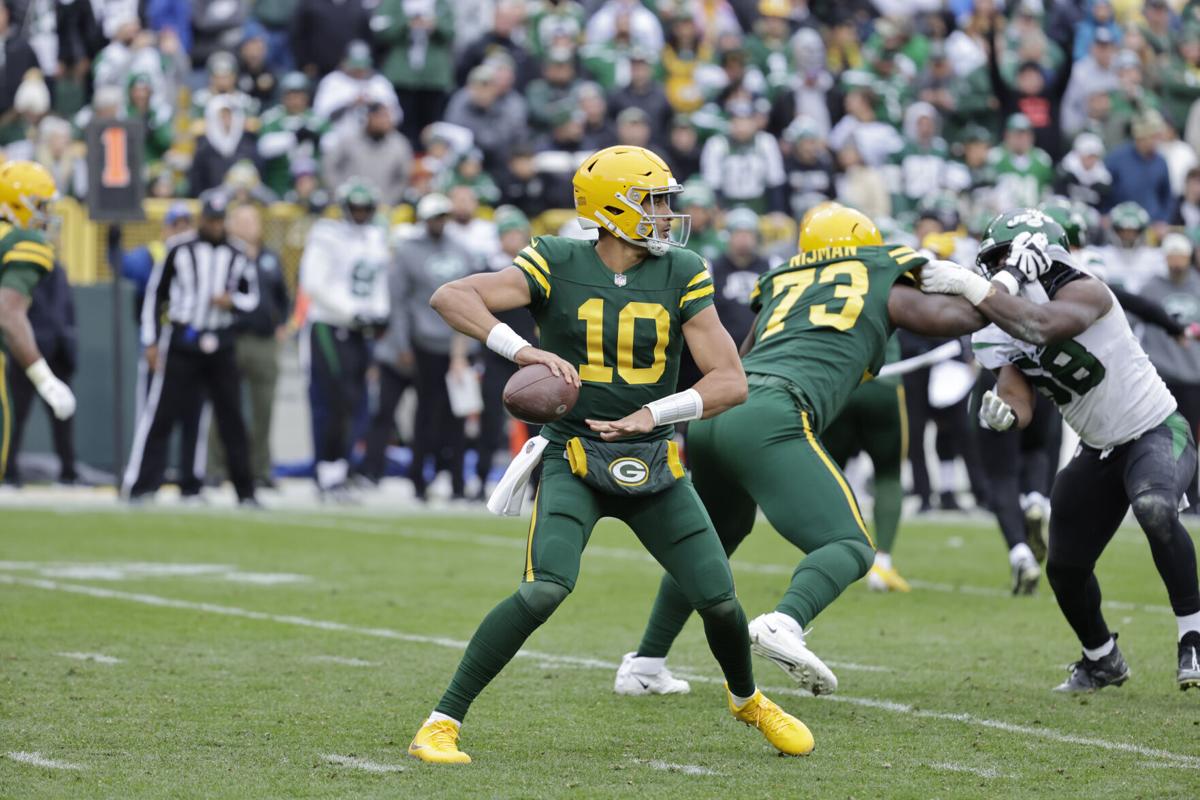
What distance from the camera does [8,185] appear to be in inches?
359

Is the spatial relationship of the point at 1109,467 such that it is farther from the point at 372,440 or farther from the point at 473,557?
the point at 372,440

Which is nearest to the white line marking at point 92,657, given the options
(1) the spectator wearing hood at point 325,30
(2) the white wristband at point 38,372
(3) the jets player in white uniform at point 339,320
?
(2) the white wristband at point 38,372

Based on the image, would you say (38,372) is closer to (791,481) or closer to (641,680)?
(641,680)

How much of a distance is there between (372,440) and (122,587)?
5401mm

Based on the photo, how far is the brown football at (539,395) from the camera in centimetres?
520

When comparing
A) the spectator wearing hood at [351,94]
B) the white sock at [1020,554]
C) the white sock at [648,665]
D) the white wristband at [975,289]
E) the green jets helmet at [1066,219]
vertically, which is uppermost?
the spectator wearing hood at [351,94]

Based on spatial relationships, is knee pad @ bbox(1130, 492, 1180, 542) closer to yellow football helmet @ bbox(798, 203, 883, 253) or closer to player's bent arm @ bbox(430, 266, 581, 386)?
yellow football helmet @ bbox(798, 203, 883, 253)

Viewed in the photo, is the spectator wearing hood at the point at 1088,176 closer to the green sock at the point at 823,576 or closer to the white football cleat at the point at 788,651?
the green sock at the point at 823,576

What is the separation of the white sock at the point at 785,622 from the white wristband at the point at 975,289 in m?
1.20

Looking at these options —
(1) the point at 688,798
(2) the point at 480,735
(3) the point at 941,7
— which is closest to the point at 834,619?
(2) the point at 480,735

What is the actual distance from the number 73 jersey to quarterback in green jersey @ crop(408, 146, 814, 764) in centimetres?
144

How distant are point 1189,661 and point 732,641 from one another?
168 centimetres

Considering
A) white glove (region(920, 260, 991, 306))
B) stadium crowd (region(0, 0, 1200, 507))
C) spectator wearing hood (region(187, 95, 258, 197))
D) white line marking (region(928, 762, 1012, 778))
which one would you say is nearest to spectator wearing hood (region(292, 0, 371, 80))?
stadium crowd (region(0, 0, 1200, 507))

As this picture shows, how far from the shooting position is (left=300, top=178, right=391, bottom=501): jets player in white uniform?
46.1 feet
